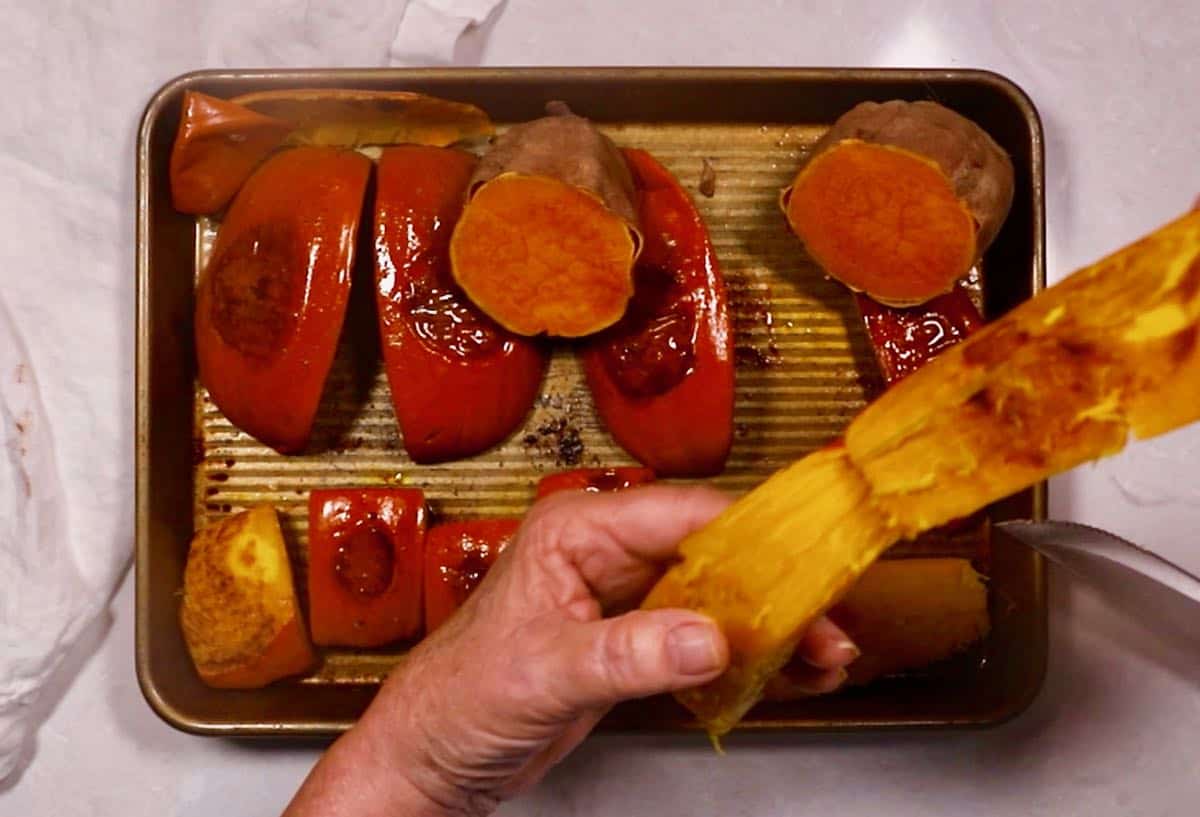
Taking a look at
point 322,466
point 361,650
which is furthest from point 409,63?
point 361,650

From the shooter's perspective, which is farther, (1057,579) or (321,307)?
(1057,579)

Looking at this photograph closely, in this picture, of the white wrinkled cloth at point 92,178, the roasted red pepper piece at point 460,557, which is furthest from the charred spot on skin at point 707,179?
the roasted red pepper piece at point 460,557

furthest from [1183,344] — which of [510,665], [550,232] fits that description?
[550,232]

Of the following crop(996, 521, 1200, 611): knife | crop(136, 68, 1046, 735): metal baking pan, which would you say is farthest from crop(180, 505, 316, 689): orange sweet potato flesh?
crop(996, 521, 1200, 611): knife

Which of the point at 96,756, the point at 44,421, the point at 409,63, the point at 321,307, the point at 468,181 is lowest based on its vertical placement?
the point at 96,756

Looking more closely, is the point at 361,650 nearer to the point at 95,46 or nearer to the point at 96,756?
the point at 96,756

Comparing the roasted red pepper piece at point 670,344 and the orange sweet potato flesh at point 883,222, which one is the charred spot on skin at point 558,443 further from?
the orange sweet potato flesh at point 883,222
